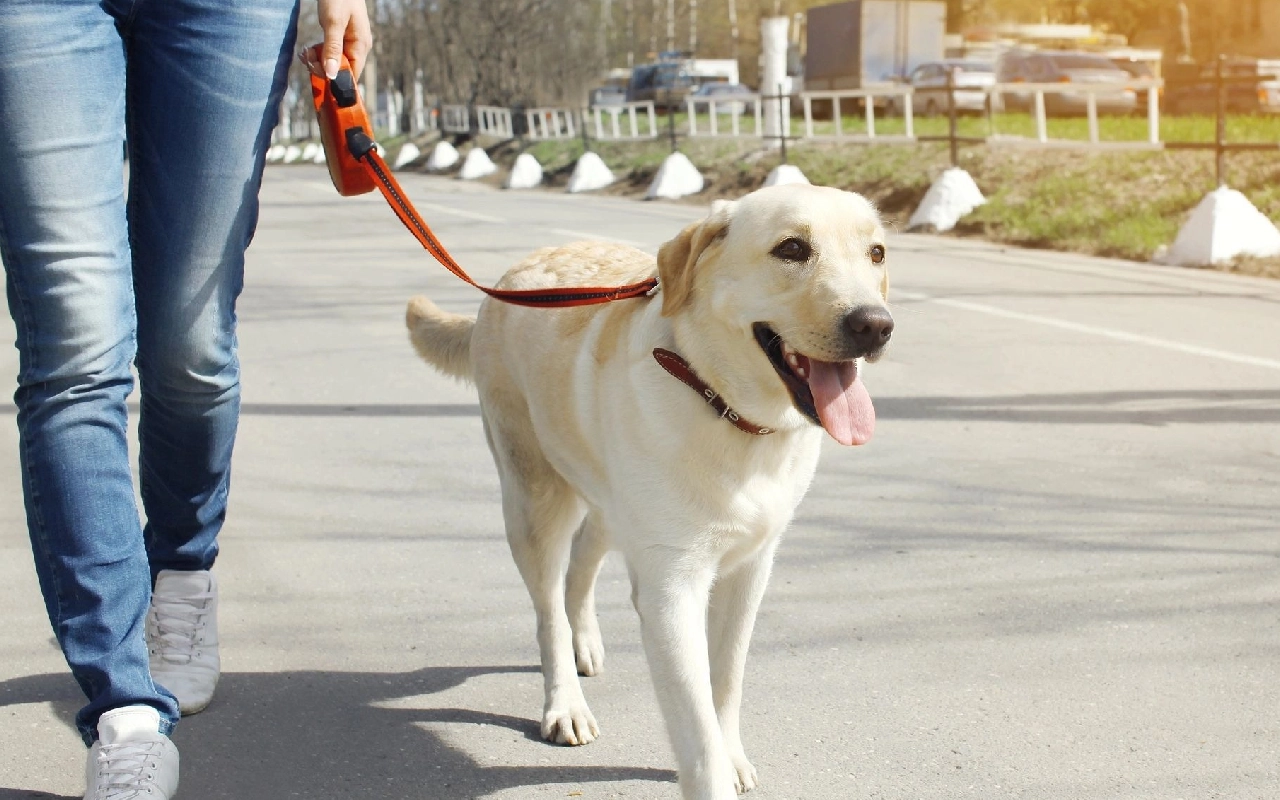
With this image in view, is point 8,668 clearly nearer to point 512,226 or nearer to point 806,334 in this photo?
point 806,334

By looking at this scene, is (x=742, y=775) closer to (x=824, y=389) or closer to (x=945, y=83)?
(x=824, y=389)

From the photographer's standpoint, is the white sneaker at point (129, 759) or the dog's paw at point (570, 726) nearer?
the white sneaker at point (129, 759)

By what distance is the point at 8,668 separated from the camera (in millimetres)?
3561

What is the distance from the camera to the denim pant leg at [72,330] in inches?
102

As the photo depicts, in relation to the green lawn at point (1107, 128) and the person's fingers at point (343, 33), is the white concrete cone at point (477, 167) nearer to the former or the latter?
the green lawn at point (1107, 128)

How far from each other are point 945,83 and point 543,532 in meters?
27.3

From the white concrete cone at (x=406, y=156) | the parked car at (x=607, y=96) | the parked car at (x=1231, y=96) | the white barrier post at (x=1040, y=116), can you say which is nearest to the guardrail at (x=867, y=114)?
the white barrier post at (x=1040, y=116)

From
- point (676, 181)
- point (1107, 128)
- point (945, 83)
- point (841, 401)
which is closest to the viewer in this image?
point (841, 401)

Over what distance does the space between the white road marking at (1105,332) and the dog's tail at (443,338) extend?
5.00 meters

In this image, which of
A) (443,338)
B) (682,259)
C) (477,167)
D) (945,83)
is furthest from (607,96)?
(682,259)

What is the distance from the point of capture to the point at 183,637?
3318mm

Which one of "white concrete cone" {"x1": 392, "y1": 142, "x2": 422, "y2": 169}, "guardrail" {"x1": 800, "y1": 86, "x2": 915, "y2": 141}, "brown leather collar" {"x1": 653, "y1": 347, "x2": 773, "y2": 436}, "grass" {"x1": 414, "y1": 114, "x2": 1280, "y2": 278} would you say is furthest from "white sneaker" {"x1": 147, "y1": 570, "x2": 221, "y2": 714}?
"white concrete cone" {"x1": 392, "y1": 142, "x2": 422, "y2": 169}

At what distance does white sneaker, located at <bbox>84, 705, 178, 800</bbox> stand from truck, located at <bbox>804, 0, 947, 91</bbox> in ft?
117

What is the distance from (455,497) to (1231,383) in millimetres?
3911
